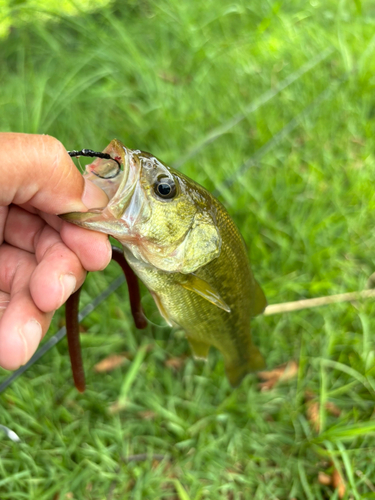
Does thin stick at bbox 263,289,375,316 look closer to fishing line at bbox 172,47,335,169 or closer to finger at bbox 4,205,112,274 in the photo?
fishing line at bbox 172,47,335,169

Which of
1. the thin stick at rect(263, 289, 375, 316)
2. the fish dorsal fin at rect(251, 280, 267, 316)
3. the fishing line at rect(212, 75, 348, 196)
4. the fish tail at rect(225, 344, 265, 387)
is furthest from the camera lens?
the fishing line at rect(212, 75, 348, 196)

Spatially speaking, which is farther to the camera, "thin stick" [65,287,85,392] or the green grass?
the green grass

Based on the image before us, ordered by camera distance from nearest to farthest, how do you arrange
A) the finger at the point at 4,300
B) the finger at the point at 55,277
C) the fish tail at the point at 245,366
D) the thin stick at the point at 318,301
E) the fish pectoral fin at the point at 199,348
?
the finger at the point at 55,277
the finger at the point at 4,300
the fish pectoral fin at the point at 199,348
the fish tail at the point at 245,366
the thin stick at the point at 318,301

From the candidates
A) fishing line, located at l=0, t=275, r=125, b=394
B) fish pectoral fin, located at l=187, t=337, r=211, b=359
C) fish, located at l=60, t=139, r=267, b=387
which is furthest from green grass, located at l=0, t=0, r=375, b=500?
fish, located at l=60, t=139, r=267, b=387

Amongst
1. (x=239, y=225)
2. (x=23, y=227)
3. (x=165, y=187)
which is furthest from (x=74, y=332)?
(x=239, y=225)

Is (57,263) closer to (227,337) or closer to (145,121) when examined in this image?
(227,337)

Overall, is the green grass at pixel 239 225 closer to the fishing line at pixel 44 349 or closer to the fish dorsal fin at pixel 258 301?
the fishing line at pixel 44 349

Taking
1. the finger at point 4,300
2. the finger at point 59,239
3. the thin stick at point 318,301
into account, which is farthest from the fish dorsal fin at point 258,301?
the finger at point 4,300
